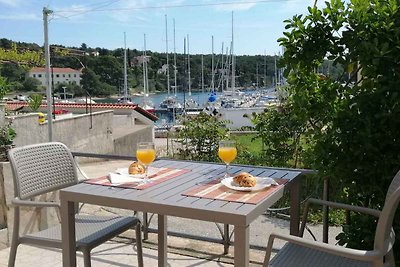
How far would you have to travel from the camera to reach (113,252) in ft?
10.4

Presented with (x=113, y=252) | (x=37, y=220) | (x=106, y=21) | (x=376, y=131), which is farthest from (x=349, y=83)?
(x=106, y=21)

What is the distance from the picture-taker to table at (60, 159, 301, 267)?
1492mm

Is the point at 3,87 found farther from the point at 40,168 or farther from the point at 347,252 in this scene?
the point at 347,252

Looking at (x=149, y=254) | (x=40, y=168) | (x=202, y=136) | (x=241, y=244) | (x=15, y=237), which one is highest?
(x=40, y=168)

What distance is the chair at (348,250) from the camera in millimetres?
1449

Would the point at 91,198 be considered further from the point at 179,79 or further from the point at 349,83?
the point at 179,79

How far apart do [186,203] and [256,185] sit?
0.38 meters

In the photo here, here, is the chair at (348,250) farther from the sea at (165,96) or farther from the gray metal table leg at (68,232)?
the sea at (165,96)

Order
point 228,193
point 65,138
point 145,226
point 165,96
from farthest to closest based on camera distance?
point 165,96, point 65,138, point 145,226, point 228,193

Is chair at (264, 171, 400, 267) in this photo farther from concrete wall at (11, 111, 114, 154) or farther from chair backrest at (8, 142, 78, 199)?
concrete wall at (11, 111, 114, 154)

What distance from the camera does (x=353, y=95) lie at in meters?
2.15

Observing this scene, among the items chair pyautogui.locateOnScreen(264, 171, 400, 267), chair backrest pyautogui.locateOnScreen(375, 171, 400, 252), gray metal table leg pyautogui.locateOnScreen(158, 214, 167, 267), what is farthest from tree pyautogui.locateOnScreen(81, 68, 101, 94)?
chair backrest pyautogui.locateOnScreen(375, 171, 400, 252)

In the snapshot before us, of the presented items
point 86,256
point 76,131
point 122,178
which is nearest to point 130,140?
point 76,131

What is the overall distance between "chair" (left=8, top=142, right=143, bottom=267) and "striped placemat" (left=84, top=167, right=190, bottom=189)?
1.03 ft
